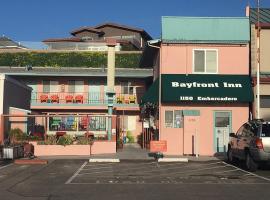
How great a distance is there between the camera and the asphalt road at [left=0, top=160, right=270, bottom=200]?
12.4 metres

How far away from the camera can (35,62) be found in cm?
5916

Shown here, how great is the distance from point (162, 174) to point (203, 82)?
9703 mm

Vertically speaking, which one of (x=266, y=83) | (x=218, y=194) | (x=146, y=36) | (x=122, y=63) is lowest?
(x=218, y=194)

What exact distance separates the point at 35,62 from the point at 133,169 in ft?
139

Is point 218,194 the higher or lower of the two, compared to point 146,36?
→ lower

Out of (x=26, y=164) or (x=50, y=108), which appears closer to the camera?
(x=26, y=164)

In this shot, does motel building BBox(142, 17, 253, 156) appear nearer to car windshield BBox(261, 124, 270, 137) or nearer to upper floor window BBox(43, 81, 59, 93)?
car windshield BBox(261, 124, 270, 137)

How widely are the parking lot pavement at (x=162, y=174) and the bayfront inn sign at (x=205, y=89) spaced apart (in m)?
4.88

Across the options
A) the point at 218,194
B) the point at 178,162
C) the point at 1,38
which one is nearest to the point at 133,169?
the point at 178,162

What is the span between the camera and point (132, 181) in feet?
49.8

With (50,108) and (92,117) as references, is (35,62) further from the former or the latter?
(92,117)

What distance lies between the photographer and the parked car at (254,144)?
17.8 metres

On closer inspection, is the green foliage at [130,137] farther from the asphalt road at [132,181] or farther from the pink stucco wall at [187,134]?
the asphalt road at [132,181]

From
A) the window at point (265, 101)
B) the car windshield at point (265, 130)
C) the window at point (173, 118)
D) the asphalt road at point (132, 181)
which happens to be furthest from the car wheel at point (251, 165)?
the window at point (265, 101)
